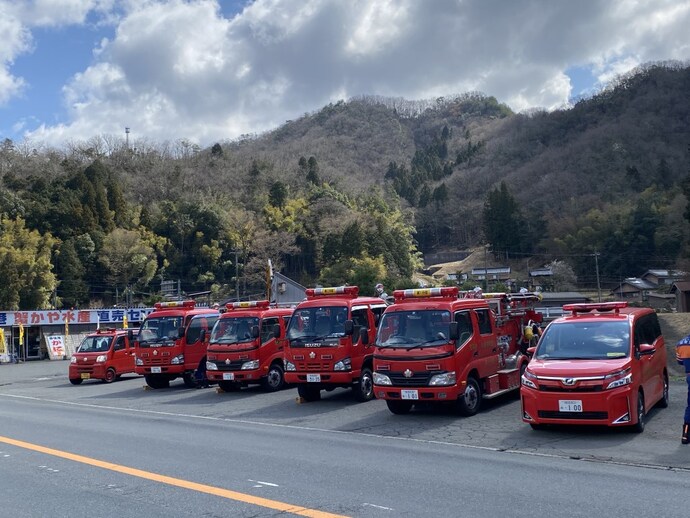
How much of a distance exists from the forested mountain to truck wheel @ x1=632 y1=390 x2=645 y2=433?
27694 mm

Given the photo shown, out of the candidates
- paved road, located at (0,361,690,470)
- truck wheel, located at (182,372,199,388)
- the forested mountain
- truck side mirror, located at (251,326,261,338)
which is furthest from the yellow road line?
the forested mountain

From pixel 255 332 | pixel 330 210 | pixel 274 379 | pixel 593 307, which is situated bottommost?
pixel 274 379

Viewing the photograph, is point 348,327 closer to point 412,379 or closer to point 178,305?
point 412,379

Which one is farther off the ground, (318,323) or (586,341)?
(318,323)

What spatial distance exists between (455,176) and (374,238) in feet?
173

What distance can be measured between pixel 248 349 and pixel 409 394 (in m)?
Answer: 7.05

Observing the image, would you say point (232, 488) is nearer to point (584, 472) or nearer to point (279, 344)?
point (584, 472)

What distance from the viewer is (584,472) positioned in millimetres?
9156

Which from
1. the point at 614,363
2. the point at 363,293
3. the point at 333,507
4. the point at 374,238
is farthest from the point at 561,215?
the point at 333,507

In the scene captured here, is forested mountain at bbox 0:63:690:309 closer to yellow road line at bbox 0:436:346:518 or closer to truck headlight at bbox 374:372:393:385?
truck headlight at bbox 374:372:393:385

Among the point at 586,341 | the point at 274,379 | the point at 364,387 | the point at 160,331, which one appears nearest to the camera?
the point at 586,341

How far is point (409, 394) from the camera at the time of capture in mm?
14094

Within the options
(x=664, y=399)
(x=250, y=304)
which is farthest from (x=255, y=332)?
(x=664, y=399)

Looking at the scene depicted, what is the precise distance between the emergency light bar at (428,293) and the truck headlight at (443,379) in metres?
1.97
